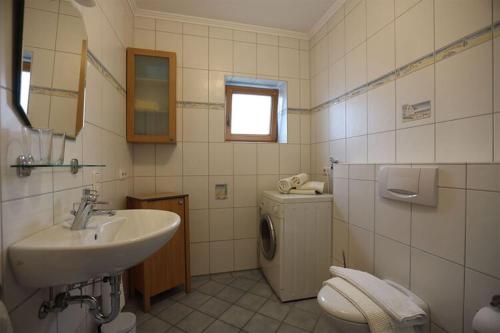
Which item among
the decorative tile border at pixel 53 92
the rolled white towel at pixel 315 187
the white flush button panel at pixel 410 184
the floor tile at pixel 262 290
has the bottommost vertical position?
the floor tile at pixel 262 290

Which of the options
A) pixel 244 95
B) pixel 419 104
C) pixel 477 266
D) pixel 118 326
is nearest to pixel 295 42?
pixel 244 95

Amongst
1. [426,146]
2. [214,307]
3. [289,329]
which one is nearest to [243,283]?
[214,307]

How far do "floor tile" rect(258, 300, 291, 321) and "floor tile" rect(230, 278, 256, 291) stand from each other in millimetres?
292

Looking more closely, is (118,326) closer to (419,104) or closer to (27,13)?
(27,13)

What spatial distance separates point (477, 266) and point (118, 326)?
1811 mm

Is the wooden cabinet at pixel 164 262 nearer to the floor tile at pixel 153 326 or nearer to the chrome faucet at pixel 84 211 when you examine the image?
the floor tile at pixel 153 326

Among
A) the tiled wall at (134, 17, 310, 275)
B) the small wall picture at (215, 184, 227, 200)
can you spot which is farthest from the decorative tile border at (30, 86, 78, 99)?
the small wall picture at (215, 184, 227, 200)

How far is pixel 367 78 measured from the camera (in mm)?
1658

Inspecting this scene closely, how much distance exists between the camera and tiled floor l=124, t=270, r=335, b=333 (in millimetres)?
1527

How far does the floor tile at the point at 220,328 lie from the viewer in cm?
150

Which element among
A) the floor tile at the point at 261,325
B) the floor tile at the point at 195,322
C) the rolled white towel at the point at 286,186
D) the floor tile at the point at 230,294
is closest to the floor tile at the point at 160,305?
the floor tile at the point at 195,322

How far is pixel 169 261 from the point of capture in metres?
1.83

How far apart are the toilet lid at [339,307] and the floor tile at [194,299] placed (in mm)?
1106

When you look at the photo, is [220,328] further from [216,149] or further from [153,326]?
[216,149]
